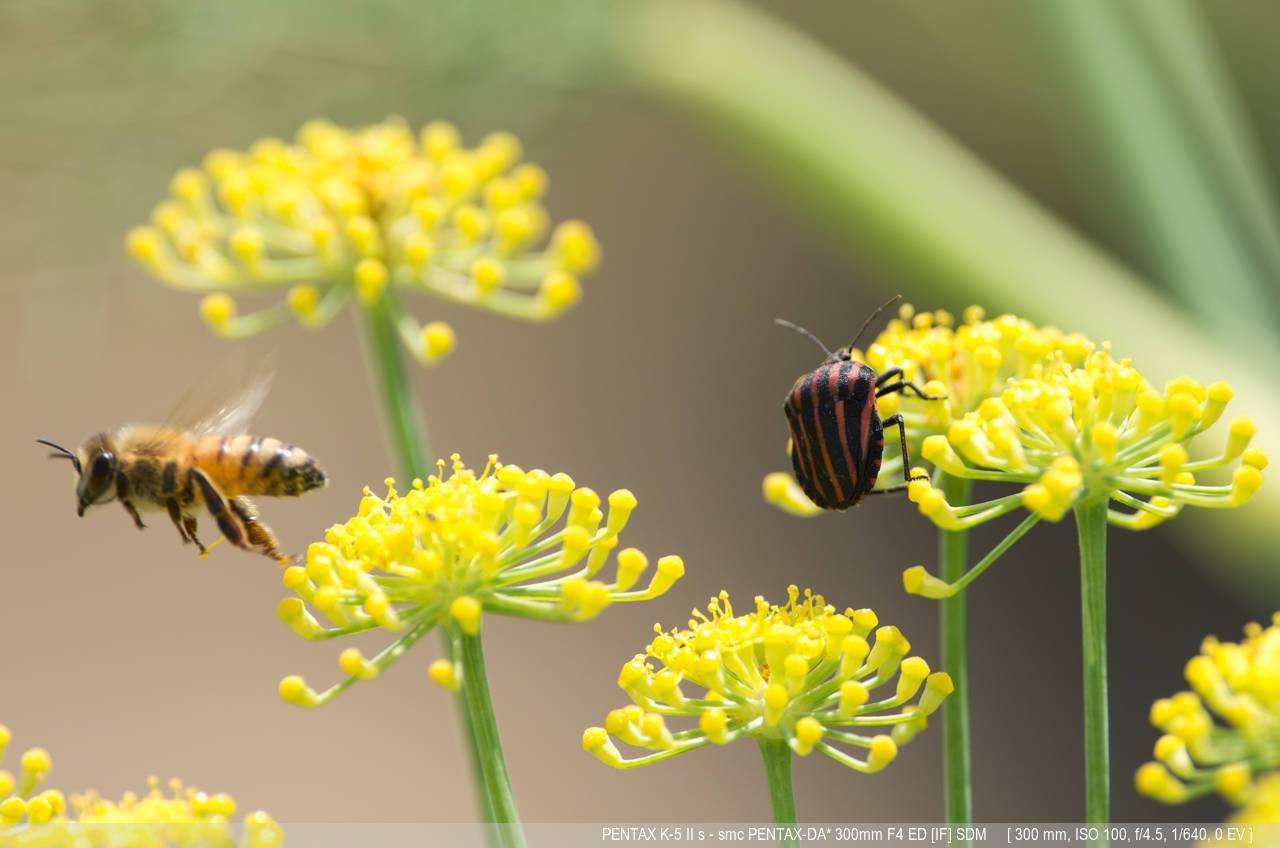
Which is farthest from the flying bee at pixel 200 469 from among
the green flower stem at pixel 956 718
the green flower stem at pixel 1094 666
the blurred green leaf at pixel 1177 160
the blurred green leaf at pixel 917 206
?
the blurred green leaf at pixel 1177 160

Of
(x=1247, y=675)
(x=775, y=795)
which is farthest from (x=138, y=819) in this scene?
(x=1247, y=675)

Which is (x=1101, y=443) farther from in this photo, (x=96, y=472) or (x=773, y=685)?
(x=96, y=472)

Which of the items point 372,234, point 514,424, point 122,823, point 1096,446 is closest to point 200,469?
point 372,234

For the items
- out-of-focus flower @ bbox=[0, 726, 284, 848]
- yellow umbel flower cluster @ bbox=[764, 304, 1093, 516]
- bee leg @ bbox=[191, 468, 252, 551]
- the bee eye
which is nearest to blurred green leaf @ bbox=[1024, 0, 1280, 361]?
yellow umbel flower cluster @ bbox=[764, 304, 1093, 516]

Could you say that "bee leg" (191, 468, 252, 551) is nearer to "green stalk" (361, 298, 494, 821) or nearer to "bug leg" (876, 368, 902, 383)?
"green stalk" (361, 298, 494, 821)

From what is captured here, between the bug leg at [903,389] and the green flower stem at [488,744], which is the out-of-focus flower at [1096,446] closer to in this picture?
the bug leg at [903,389]
